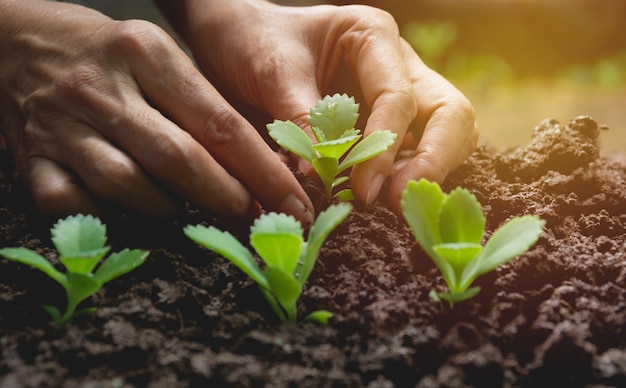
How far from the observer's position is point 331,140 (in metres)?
1.19

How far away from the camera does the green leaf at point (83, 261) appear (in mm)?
834

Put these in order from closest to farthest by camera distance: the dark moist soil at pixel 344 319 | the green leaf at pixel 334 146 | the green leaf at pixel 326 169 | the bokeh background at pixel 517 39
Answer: the dark moist soil at pixel 344 319 < the green leaf at pixel 334 146 < the green leaf at pixel 326 169 < the bokeh background at pixel 517 39

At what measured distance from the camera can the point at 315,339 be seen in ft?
2.87

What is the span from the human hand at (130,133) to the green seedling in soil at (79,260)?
0.62 ft

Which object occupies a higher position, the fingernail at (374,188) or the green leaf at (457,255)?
the green leaf at (457,255)

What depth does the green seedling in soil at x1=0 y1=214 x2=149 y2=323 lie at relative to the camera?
0.85 meters

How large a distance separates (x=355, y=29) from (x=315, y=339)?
39.0 inches

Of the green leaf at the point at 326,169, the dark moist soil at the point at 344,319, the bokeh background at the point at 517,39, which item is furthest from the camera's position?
the bokeh background at the point at 517,39

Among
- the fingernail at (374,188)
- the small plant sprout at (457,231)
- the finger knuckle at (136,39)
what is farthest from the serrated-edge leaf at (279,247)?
the finger knuckle at (136,39)

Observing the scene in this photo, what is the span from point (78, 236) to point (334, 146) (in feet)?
1.53

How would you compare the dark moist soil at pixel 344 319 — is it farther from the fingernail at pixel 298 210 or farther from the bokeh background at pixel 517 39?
the bokeh background at pixel 517 39

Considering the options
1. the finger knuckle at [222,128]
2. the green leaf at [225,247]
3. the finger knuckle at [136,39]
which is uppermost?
the finger knuckle at [136,39]

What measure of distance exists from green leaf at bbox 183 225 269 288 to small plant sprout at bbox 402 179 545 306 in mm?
233

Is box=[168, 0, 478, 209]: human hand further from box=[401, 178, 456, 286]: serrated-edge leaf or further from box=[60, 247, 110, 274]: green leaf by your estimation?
box=[60, 247, 110, 274]: green leaf
